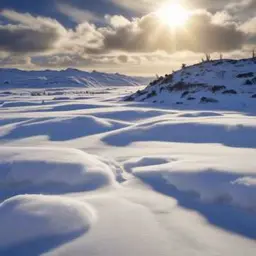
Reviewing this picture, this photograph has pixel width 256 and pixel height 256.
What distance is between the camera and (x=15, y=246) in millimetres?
5172

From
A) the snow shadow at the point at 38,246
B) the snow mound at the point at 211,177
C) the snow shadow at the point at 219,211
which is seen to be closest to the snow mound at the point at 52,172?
the snow mound at the point at 211,177

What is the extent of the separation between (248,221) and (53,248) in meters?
3.36

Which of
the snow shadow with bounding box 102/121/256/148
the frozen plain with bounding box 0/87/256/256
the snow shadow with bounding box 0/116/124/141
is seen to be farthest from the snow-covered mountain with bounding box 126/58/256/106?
the frozen plain with bounding box 0/87/256/256

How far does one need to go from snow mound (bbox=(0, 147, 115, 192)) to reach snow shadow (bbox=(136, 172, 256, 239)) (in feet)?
4.60

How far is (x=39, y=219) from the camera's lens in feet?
18.6

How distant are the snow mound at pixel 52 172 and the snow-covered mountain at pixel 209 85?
26013 mm

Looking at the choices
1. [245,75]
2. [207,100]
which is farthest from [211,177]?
[245,75]

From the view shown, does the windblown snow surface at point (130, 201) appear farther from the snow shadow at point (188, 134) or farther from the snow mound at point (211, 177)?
the snow shadow at point (188, 134)

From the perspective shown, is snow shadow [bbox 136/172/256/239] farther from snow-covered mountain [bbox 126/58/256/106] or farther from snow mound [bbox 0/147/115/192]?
snow-covered mountain [bbox 126/58/256/106]

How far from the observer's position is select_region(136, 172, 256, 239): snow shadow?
5908 millimetres

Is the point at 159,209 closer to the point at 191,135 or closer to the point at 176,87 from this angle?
the point at 191,135

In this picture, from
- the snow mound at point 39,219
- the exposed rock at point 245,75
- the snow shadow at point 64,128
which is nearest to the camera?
the snow mound at point 39,219

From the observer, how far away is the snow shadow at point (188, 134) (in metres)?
14.2

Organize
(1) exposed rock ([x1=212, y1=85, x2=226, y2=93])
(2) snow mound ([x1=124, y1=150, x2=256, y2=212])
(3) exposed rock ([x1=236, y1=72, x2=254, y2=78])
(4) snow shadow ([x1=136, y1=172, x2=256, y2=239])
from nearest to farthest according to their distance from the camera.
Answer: (4) snow shadow ([x1=136, y1=172, x2=256, y2=239]) → (2) snow mound ([x1=124, y1=150, x2=256, y2=212]) → (1) exposed rock ([x1=212, y1=85, x2=226, y2=93]) → (3) exposed rock ([x1=236, y1=72, x2=254, y2=78])
